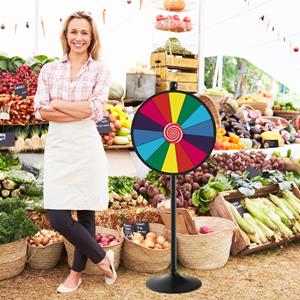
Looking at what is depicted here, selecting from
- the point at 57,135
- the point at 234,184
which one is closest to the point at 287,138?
the point at 234,184

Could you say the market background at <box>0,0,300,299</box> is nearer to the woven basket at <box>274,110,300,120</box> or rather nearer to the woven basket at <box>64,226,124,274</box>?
the woven basket at <box>64,226,124,274</box>

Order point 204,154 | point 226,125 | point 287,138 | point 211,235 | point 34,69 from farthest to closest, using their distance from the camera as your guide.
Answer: point 287,138 → point 226,125 → point 34,69 → point 211,235 → point 204,154

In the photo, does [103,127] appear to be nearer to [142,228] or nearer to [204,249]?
[142,228]

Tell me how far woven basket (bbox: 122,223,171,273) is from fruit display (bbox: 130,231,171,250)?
2.4 inches

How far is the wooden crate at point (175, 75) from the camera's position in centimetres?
663

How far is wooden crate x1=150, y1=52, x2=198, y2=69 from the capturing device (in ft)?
21.8

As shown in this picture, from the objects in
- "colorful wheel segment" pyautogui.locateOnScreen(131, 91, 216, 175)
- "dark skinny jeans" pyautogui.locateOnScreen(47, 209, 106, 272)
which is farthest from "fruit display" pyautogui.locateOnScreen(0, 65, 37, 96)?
"colorful wheel segment" pyautogui.locateOnScreen(131, 91, 216, 175)

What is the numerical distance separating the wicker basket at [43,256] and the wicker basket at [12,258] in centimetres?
11

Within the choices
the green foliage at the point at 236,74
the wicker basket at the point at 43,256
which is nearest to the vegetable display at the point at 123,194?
the wicker basket at the point at 43,256

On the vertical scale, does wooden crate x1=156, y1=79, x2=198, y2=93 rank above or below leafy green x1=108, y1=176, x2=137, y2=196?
above

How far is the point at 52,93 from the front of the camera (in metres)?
2.93

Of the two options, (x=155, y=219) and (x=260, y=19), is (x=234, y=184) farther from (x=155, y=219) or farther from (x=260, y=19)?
(x=260, y=19)

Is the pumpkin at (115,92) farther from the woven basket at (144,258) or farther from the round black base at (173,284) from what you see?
the round black base at (173,284)

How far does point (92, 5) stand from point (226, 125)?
331 centimetres
